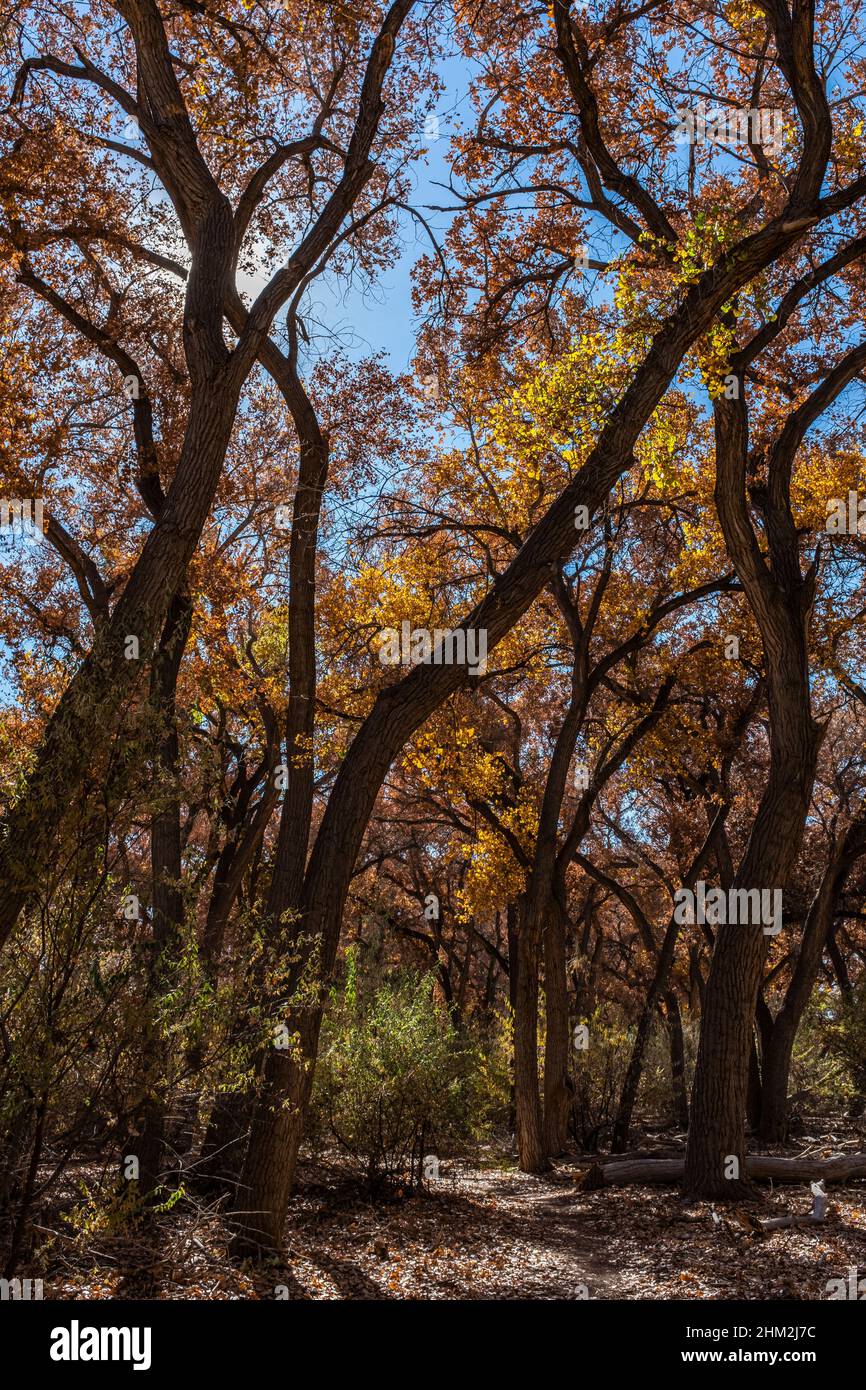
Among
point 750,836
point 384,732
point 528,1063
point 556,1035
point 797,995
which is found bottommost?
point 528,1063

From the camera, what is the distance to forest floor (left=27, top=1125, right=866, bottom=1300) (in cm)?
509

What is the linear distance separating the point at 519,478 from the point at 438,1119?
7.31 meters

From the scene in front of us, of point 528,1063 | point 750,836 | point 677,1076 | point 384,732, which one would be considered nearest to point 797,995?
point 528,1063

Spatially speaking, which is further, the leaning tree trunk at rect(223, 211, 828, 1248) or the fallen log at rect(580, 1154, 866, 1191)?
the fallen log at rect(580, 1154, 866, 1191)

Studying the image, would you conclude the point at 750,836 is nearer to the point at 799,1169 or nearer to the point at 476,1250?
the point at 799,1169

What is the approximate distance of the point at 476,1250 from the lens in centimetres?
732

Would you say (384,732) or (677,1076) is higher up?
(384,732)

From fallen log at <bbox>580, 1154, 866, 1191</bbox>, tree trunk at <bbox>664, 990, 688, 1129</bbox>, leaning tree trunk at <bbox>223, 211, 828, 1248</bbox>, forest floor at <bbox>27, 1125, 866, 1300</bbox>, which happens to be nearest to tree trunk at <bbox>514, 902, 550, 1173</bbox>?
forest floor at <bbox>27, 1125, 866, 1300</bbox>

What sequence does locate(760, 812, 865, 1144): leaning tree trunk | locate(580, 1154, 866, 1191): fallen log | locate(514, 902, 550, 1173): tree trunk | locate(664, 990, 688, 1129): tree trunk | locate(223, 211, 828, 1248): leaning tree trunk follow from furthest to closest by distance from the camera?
locate(664, 990, 688, 1129): tree trunk → locate(760, 812, 865, 1144): leaning tree trunk → locate(514, 902, 550, 1173): tree trunk → locate(580, 1154, 866, 1191): fallen log → locate(223, 211, 828, 1248): leaning tree trunk

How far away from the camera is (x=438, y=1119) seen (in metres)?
9.16

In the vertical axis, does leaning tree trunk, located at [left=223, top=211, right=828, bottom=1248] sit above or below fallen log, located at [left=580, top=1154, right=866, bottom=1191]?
above

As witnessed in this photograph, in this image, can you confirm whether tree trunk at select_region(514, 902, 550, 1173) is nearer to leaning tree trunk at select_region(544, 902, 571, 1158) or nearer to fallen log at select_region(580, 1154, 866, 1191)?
leaning tree trunk at select_region(544, 902, 571, 1158)

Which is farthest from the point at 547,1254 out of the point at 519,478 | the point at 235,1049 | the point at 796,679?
the point at 519,478

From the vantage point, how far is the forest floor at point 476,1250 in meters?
5.09
